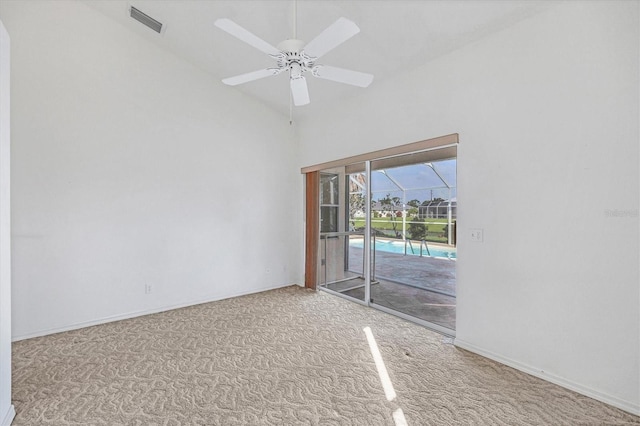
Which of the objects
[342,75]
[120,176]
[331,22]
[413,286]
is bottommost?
[413,286]

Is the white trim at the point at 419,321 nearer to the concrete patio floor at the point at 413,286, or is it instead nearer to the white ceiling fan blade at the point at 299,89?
the concrete patio floor at the point at 413,286

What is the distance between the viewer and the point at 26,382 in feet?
7.40

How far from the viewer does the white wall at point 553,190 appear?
1.96 m

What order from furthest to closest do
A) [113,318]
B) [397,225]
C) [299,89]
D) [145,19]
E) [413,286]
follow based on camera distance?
[413,286] → [397,225] → [113,318] → [145,19] → [299,89]

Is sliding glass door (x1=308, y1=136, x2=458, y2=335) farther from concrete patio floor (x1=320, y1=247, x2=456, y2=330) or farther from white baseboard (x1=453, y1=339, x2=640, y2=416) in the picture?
white baseboard (x1=453, y1=339, x2=640, y2=416)

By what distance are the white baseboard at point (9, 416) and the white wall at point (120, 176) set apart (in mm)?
1498

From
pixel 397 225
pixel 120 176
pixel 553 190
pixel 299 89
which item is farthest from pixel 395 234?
pixel 120 176

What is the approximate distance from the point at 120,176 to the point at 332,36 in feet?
10.0

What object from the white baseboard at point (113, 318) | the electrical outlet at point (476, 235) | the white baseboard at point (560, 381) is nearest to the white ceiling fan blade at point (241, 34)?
the electrical outlet at point (476, 235)

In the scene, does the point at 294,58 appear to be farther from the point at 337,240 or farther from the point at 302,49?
the point at 337,240

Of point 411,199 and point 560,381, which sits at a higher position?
point 411,199

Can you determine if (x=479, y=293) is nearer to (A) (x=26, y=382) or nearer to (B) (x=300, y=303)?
(B) (x=300, y=303)

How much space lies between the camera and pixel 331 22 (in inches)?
108

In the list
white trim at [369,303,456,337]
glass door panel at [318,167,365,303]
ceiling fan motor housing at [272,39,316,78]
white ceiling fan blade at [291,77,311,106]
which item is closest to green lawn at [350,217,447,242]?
glass door panel at [318,167,365,303]
